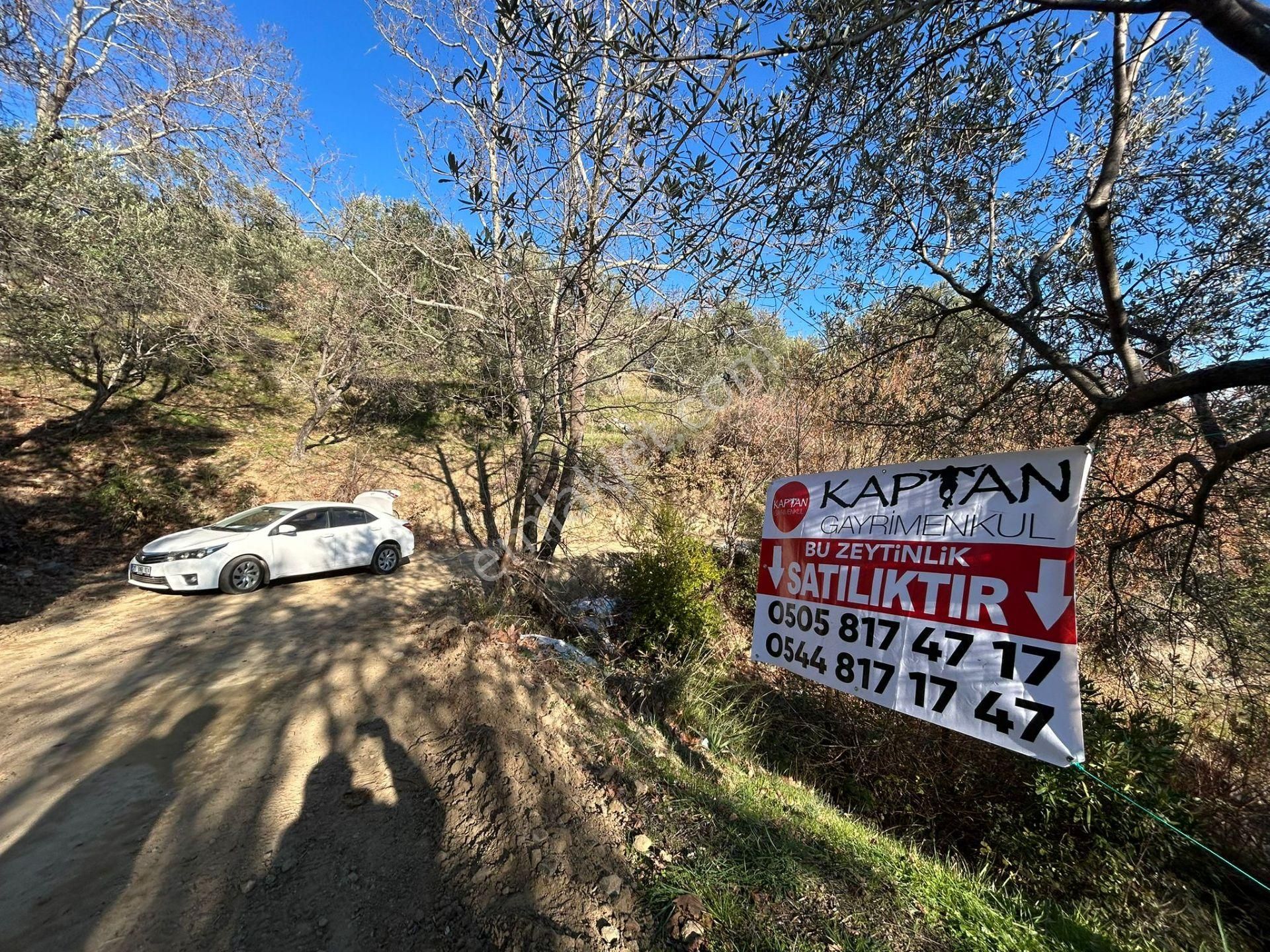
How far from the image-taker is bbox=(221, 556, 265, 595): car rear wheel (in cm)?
754

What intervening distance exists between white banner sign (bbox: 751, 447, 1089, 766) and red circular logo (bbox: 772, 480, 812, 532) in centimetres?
5

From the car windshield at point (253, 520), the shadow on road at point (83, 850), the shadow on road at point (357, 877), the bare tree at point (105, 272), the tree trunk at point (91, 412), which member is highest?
the bare tree at point (105, 272)

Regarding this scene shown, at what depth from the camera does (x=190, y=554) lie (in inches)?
287

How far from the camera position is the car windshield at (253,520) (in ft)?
26.3

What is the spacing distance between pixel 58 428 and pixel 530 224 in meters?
15.7

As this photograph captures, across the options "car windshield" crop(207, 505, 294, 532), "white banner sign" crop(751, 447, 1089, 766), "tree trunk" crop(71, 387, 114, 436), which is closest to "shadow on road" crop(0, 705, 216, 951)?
"white banner sign" crop(751, 447, 1089, 766)

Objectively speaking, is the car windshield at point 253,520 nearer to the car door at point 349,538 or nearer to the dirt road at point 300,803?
the car door at point 349,538

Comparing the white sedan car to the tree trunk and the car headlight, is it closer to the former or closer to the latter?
the car headlight

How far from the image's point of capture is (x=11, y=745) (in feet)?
11.4

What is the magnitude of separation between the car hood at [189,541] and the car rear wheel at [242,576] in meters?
0.41

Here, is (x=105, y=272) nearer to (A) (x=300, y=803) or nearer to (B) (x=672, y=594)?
(A) (x=300, y=803)

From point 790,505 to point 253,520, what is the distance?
9065 mm

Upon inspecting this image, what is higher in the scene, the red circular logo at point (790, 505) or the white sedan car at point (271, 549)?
the red circular logo at point (790, 505)

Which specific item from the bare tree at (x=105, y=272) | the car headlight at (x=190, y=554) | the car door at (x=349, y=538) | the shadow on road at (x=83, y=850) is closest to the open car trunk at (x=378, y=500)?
the car door at (x=349, y=538)
